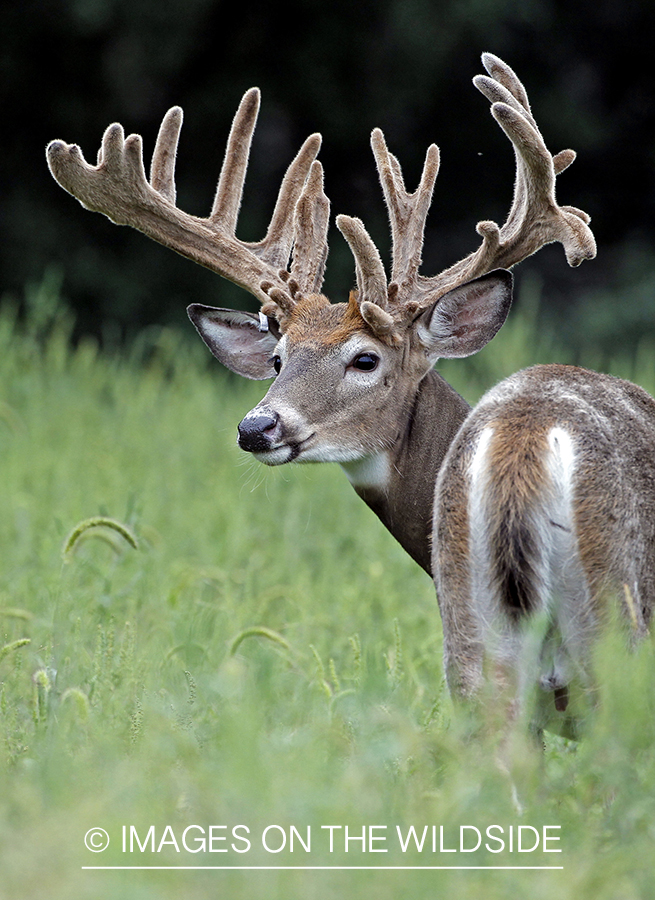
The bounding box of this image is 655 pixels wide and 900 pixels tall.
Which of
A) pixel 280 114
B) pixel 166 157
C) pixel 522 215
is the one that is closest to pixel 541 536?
pixel 522 215

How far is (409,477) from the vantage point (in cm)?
355

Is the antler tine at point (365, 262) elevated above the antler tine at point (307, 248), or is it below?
below

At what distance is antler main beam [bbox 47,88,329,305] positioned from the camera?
3971 millimetres

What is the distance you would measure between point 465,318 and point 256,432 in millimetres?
723

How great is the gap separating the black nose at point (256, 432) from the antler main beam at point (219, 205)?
60 cm

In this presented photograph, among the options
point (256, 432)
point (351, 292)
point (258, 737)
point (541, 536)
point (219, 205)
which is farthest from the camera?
point (219, 205)

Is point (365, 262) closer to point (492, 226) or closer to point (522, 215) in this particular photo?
point (492, 226)

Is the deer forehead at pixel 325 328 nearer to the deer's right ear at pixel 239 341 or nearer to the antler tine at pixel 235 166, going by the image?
the deer's right ear at pixel 239 341

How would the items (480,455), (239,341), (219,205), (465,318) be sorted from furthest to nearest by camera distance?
(219,205) → (239,341) → (465,318) → (480,455)

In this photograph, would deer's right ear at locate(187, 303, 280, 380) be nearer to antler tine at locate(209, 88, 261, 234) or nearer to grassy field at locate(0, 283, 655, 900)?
antler tine at locate(209, 88, 261, 234)

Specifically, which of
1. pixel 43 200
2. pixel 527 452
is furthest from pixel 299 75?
pixel 527 452

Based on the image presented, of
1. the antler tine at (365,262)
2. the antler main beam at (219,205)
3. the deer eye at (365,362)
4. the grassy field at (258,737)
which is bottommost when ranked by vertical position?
the grassy field at (258,737)

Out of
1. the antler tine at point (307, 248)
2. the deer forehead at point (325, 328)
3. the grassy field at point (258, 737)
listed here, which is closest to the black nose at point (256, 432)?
the deer forehead at point (325, 328)

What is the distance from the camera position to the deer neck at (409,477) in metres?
3.54
